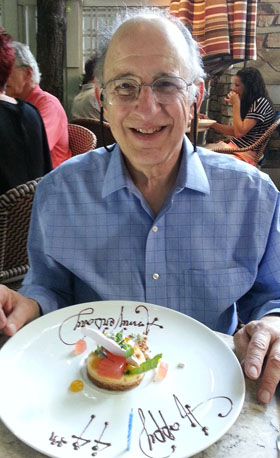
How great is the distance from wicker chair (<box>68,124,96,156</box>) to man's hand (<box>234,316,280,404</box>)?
7.93ft

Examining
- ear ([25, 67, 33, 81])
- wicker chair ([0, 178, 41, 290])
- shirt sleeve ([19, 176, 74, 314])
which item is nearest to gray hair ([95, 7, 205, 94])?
shirt sleeve ([19, 176, 74, 314])

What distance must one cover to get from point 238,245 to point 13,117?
158cm

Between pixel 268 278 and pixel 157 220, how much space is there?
0.38 metres

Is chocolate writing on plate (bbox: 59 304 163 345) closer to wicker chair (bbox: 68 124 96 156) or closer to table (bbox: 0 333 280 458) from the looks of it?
table (bbox: 0 333 280 458)

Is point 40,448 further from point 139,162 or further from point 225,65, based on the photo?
point 225,65

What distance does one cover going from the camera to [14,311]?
3.35 ft

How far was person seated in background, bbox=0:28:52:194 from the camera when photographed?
2.21 m

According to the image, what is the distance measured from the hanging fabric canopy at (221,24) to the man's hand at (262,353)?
2666mm

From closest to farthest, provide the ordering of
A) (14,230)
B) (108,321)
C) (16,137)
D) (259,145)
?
(108,321)
(14,230)
(16,137)
(259,145)

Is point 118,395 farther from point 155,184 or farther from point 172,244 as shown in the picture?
point 155,184

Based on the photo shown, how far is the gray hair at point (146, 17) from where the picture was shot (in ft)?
4.10

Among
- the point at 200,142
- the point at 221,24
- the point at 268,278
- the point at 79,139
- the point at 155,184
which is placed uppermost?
the point at 221,24

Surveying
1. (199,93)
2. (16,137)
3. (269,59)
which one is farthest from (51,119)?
(269,59)

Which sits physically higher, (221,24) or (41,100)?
(221,24)
